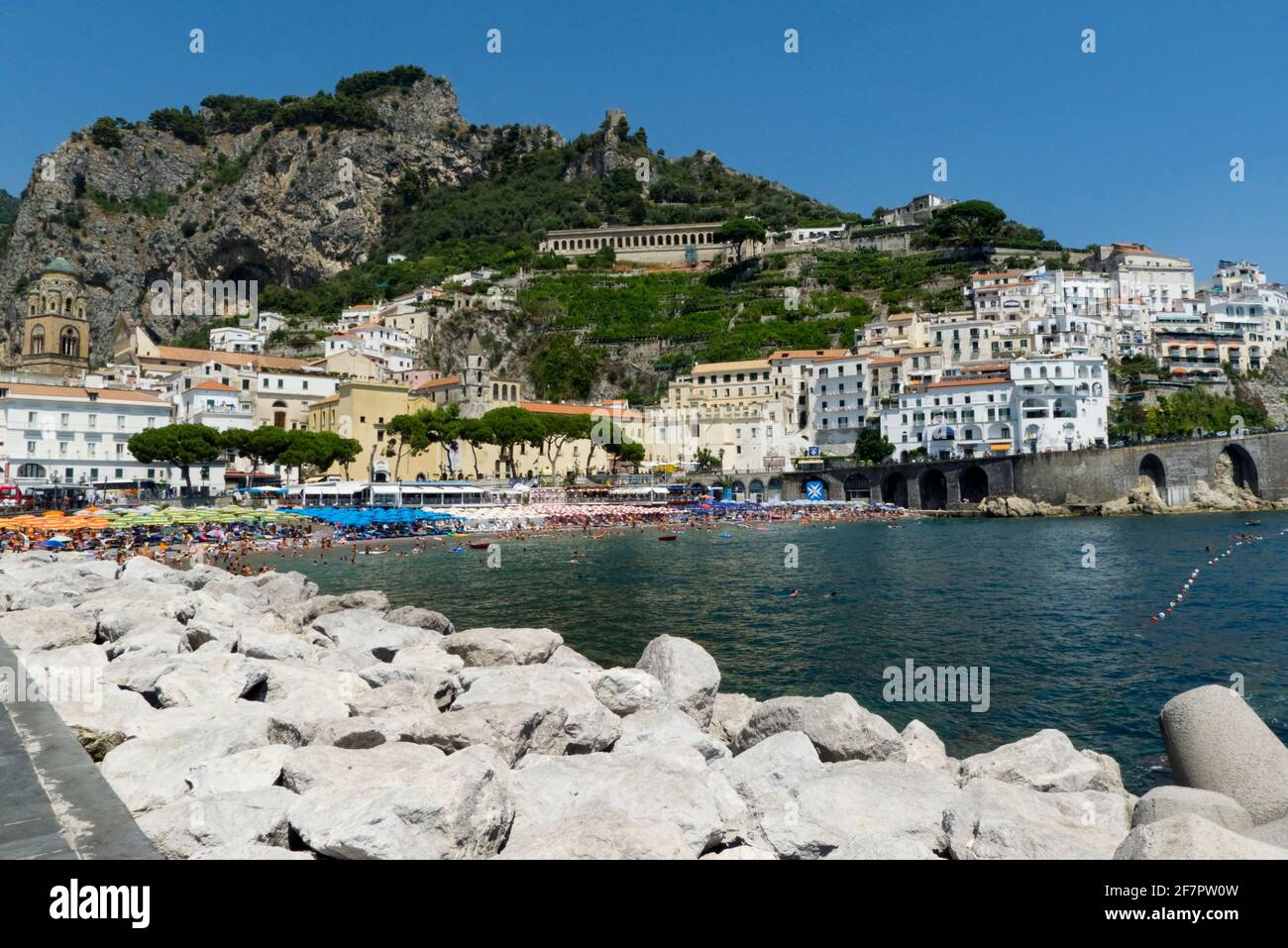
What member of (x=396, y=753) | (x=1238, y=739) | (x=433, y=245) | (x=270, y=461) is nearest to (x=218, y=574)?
(x=396, y=753)

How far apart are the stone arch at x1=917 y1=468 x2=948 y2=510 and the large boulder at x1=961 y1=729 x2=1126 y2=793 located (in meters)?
66.6

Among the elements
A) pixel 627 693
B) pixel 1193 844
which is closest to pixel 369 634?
pixel 627 693

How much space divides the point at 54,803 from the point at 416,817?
2.06m

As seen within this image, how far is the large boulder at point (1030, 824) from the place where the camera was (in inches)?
228

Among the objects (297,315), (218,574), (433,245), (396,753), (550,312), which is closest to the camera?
(396,753)

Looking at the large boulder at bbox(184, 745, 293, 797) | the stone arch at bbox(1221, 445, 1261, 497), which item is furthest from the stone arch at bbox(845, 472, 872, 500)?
the large boulder at bbox(184, 745, 293, 797)

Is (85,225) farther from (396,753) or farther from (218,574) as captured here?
(396,753)

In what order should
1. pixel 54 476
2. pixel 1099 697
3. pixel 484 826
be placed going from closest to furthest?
pixel 484 826, pixel 1099 697, pixel 54 476

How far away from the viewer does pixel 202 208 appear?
114938mm

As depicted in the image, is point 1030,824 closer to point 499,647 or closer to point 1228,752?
point 1228,752

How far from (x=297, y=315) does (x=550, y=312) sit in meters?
35.8

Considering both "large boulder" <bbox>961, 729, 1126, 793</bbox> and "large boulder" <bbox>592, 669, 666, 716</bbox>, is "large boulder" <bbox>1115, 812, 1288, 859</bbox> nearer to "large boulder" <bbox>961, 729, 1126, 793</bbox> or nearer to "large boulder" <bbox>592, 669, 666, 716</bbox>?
"large boulder" <bbox>961, 729, 1126, 793</bbox>

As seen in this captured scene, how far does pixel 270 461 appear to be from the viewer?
6050 centimetres

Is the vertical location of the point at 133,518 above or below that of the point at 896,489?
below
